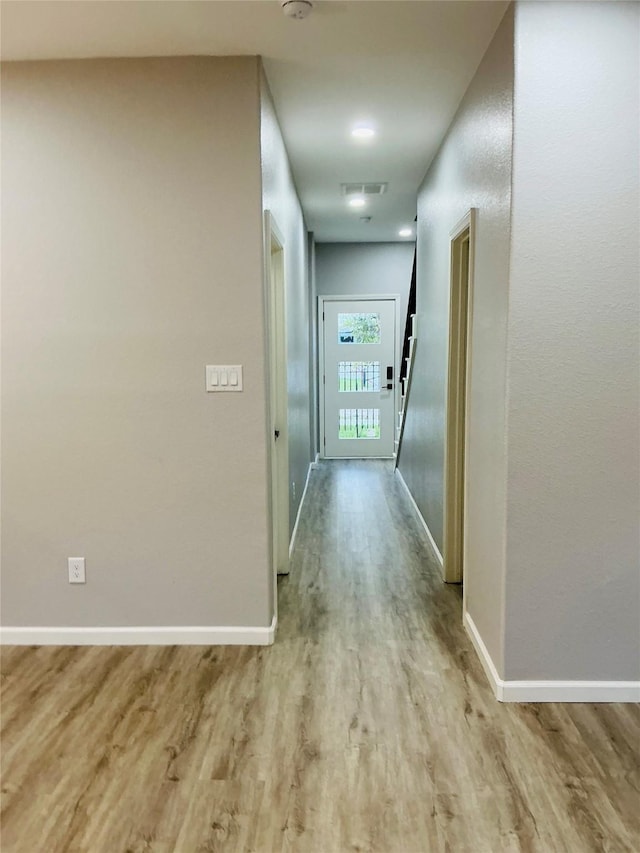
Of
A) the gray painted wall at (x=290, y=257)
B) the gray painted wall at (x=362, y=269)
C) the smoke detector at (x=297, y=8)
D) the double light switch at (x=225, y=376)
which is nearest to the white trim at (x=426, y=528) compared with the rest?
the gray painted wall at (x=290, y=257)

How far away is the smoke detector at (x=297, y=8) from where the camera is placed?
217 centimetres

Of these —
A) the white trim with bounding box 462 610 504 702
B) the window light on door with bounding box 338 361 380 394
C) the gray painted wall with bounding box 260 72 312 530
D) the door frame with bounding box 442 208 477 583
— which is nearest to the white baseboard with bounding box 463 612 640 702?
Result: the white trim with bounding box 462 610 504 702

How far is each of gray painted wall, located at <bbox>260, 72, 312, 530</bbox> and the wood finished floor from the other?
60.5 inches

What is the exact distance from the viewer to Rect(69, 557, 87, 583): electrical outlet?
2895mm

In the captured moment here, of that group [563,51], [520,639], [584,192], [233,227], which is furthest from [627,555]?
[233,227]

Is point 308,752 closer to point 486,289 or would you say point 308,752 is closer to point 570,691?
point 570,691

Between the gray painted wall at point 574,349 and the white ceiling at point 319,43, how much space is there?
38 cm

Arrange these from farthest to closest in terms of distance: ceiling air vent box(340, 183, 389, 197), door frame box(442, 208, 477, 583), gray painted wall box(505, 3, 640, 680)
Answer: ceiling air vent box(340, 183, 389, 197), door frame box(442, 208, 477, 583), gray painted wall box(505, 3, 640, 680)

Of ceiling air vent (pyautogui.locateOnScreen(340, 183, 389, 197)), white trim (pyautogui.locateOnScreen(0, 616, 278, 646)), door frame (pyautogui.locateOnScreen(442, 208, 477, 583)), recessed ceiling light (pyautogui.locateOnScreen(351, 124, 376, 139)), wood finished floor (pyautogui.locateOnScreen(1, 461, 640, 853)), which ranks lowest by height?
wood finished floor (pyautogui.locateOnScreen(1, 461, 640, 853))

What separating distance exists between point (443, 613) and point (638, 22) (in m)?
2.66

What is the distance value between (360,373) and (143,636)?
5091 mm

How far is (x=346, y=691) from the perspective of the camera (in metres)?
2.52

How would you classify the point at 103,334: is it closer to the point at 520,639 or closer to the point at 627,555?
the point at 520,639

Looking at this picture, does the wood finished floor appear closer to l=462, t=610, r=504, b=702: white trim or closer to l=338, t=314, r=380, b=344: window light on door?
l=462, t=610, r=504, b=702: white trim
